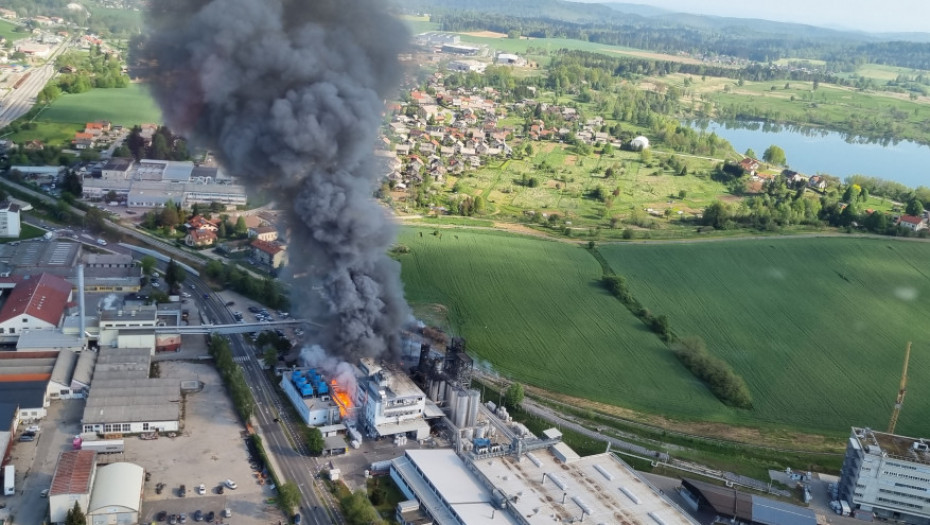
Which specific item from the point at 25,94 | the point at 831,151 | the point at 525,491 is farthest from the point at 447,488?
the point at 831,151

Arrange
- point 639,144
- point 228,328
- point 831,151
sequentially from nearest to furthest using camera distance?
1. point 228,328
2. point 639,144
3. point 831,151

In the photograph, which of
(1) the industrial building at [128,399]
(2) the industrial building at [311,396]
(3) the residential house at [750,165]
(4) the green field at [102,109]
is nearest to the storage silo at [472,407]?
(2) the industrial building at [311,396]

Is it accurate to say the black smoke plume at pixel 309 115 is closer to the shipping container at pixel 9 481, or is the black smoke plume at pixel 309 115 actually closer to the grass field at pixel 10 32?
the shipping container at pixel 9 481

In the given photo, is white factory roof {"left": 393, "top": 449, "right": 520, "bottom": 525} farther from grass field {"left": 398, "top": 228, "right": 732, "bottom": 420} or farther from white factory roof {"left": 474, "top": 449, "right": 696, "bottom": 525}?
grass field {"left": 398, "top": 228, "right": 732, "bottom": 420}

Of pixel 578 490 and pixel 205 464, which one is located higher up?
pixel 578 490

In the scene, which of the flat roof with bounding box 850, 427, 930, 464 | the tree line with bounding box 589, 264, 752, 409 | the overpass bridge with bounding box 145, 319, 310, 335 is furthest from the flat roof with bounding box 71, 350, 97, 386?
the flat roof with bounding box 850, 427, 930, 464

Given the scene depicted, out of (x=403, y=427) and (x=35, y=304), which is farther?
(x=35, y=304)

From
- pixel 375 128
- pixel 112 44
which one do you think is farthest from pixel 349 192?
pixel 112 44

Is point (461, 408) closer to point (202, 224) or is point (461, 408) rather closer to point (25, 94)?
point (202, 224)
